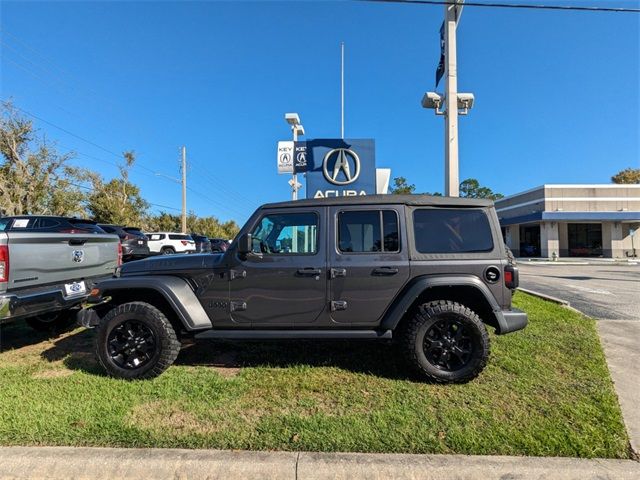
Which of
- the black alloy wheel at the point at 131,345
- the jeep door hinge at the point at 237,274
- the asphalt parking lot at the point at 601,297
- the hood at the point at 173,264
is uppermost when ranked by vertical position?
the hood at the point at 173,264

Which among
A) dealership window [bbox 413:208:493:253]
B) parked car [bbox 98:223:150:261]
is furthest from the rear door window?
parked car [bbox 98:223:150:261]

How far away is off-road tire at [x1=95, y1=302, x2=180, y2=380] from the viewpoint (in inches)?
151

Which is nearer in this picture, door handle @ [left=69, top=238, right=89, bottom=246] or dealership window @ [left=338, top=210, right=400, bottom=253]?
dealership window @ [left=338, top=210, right=400, bottom=253]

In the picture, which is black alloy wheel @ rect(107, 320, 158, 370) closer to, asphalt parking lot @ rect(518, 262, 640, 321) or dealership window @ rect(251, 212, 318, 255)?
dealership window @ rect(251, 212, 318, 255)

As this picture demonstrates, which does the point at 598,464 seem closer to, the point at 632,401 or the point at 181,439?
the point at 632,401

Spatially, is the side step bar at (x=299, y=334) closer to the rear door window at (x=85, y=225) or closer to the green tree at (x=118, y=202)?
the rear door window at (x=85, y=225)

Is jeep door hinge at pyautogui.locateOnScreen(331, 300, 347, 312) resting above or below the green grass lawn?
above

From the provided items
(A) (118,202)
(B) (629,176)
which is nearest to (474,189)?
(B) (629,176)

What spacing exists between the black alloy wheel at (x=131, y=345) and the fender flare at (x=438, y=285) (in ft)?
8.16

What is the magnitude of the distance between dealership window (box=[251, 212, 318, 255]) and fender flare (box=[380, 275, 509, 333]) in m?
1.04

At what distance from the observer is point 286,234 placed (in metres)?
4.08

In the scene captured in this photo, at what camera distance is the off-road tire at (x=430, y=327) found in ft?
12.1

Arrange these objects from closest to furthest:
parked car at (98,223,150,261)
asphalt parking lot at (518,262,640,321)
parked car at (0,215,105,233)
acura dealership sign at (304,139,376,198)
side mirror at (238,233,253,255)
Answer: side mirror at (238,233,253,255), parked car at (0,215,105,233), asphalt parking lot at (518,262,640,321), acura dealership sign at (304,139,376,198), parked car at (98,223,150,261)

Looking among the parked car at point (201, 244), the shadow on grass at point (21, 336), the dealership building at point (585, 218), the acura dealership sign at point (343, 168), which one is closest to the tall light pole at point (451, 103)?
the acura dealership sign at point (343, 168)
